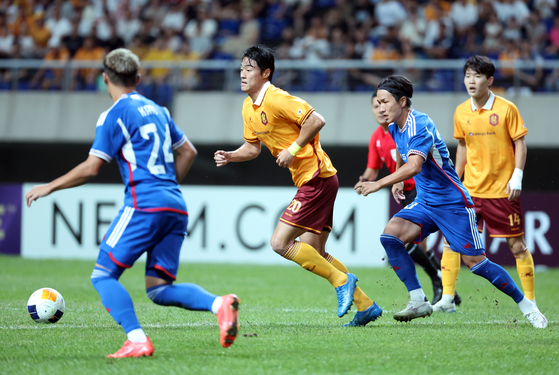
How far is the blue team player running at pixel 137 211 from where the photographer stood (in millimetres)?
3916

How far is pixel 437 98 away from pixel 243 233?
4.86 meters

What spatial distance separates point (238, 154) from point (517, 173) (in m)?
2.49

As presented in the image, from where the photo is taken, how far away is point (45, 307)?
5.46 m

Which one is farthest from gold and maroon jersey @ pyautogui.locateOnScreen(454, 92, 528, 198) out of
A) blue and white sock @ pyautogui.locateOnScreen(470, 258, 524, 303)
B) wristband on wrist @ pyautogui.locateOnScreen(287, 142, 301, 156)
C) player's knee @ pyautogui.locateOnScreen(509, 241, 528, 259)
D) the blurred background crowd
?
the blurred background crowd

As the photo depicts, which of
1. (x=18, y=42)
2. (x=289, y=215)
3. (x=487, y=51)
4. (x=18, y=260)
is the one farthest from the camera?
(x=18, y=42)

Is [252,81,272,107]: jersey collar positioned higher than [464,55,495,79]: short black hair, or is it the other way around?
[464,55,495,79]: short black hair

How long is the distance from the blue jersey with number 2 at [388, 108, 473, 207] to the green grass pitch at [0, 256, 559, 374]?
3.55 feet

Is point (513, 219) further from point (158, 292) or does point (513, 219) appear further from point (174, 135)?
point (158, 292)

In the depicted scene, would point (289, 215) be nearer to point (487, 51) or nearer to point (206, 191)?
point (206, 191)

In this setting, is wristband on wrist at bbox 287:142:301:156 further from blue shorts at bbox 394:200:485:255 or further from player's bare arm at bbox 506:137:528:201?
player's bare arm at bbox 506:137:528:201

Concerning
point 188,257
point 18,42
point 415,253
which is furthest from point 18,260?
point 415,253

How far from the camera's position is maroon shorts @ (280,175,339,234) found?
5.25m

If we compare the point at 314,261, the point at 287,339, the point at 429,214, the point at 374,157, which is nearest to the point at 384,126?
the point at 374,157

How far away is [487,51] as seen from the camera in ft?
42.7
